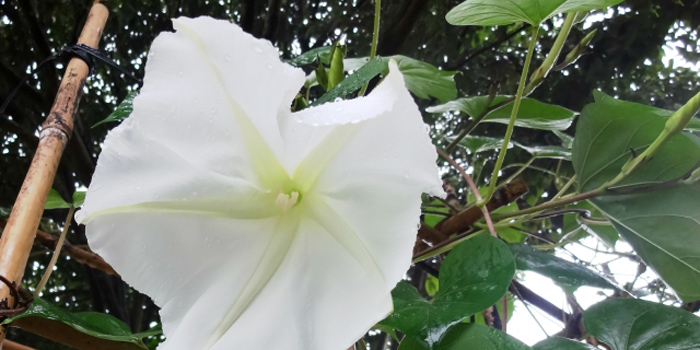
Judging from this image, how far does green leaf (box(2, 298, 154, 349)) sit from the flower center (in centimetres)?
19

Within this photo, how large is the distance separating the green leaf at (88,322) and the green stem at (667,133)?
540 mm

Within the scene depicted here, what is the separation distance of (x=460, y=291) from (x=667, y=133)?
0.28 metres

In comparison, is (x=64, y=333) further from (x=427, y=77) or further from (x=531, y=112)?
(x=531, y=112)

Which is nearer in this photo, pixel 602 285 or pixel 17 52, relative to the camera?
pixel 602 285

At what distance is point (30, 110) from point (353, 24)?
142 centimetres

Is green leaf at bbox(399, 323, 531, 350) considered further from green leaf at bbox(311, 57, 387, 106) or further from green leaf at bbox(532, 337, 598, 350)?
green leaf at bbox(311, 57, 387, 106)

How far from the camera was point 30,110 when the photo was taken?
7.14ft

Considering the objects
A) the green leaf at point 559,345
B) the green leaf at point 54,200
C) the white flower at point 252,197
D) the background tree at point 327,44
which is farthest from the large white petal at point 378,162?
the background tree at point 327,44

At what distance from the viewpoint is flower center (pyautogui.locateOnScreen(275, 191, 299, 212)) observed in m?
0.41

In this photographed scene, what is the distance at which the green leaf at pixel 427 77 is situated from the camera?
2.54 feet

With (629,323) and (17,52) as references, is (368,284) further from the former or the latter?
(17,52)

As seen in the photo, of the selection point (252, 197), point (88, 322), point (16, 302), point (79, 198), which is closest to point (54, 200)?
point (79, 198)

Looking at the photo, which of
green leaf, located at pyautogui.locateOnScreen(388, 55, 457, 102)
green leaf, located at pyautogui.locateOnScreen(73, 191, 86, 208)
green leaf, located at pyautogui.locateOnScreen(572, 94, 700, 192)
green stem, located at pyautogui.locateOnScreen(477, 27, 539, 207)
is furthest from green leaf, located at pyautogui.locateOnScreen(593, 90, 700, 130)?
green leaf, located at pyautogui.locateOnScreen(73, 191, 86, 208)

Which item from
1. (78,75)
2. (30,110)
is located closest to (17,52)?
(30,110)
